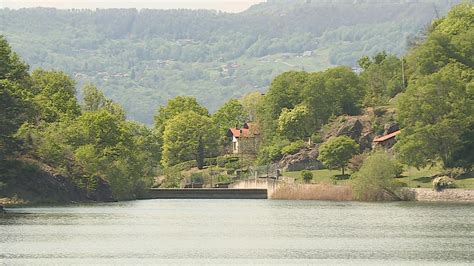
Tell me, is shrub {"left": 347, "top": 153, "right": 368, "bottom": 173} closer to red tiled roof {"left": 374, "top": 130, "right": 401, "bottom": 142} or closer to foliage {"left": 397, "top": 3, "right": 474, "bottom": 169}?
red tiled roof {"left": 374, "top": 130, "right": 401, "bottom": 142}

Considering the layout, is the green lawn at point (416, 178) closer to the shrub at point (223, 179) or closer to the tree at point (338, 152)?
the tree at point (338, 152)

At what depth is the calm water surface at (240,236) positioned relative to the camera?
6631 cm

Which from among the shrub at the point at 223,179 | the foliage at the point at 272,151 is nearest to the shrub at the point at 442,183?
the foliage at the point at 272,151

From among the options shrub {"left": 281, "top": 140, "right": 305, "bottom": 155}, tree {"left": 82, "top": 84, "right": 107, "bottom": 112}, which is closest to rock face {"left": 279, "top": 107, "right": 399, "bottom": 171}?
shrub {"left": 281, "top": 140, "right": 305, "bottom": 155}

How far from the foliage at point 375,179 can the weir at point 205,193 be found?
109ft

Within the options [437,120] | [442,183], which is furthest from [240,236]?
[437,120]

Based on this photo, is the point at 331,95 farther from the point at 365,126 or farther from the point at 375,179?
the point at 375,179

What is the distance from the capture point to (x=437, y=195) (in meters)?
134

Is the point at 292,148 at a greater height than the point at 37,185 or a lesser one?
greater

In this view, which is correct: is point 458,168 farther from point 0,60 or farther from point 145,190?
point 0,60

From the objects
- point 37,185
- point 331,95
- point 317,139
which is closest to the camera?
point 37,185

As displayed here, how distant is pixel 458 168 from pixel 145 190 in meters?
41.6

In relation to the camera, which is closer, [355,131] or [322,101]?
[355,131]

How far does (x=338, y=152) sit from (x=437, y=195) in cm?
3305
